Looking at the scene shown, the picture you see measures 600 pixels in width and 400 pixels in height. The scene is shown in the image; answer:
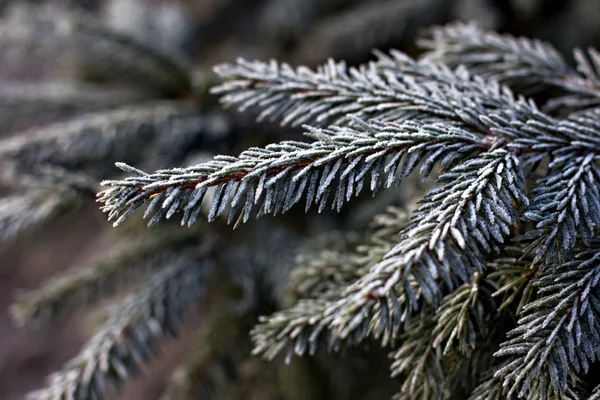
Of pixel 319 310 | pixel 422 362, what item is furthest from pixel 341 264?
pixel 422 362

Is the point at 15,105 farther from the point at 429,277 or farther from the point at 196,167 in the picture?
the point at 429,277

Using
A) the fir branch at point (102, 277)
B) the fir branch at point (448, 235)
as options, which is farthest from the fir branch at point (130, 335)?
the fir branch at point (448, 235)

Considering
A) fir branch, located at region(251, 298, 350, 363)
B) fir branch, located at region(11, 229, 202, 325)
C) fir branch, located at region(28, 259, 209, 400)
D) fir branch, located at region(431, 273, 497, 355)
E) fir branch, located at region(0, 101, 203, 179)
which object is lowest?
fir branch, located at region(431, 273, 497, 355)

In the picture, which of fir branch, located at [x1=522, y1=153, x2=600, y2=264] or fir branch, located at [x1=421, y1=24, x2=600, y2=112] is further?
fir branch, located at [x1=421, y1=24, x2=600, y2=112]

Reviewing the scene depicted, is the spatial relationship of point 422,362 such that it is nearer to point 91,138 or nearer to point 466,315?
point 466,315

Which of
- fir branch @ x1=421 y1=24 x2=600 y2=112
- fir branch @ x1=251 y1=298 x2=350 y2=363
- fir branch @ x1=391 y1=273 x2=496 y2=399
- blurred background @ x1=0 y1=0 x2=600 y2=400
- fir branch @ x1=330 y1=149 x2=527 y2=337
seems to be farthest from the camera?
blurred background @ x1=0 y1=0 x2=600 y2=400

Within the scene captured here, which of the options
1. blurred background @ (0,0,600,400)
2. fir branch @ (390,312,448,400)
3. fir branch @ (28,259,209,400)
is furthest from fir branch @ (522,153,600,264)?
fir branch @ (28,259,209,400)

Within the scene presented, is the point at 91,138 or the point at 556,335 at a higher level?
the point at 91,138

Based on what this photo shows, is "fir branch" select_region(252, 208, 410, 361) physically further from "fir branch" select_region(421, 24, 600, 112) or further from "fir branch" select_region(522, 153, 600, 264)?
"fir branch" select_region(421, 24, 600, 112)
